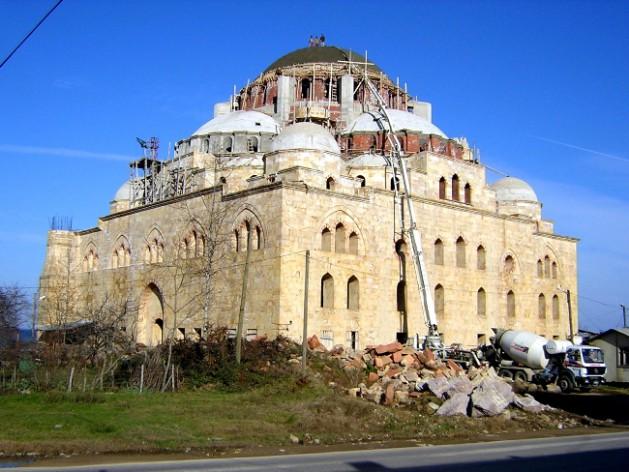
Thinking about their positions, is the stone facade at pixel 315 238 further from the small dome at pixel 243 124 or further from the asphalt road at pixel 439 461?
the asphalt road at pixel 439 461

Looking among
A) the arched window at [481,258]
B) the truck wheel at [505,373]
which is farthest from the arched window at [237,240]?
the arched window at [481,258]

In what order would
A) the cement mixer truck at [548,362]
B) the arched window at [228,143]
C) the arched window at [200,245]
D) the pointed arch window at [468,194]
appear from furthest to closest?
the arched window at [228,143]
the pointed arch window at [468,194]
the arched window at [200,245]
the cement mixer truck at [548,362]

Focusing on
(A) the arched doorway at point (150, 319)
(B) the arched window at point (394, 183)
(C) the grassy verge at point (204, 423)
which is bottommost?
(C) the grassy verge at point (204, 423)

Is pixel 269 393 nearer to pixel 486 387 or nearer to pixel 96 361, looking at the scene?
pixel 486 387

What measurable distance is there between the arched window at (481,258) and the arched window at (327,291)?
996 centimetres

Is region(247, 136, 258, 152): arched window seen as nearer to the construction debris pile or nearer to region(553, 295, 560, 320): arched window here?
the construction debris pile

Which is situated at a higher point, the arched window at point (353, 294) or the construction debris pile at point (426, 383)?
the arched window at point (353, 294)

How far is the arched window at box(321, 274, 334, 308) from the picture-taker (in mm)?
32469

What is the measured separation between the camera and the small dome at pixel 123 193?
46812 mm

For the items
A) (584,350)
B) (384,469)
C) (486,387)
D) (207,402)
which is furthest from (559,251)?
(384,469)

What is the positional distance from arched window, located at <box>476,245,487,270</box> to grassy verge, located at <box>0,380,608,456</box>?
17895mm

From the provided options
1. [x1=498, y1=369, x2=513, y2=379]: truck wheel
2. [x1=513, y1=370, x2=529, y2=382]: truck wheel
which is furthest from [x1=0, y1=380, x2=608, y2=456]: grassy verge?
[x1=498, y1=369, x2=513, y2=379]: truck wheel

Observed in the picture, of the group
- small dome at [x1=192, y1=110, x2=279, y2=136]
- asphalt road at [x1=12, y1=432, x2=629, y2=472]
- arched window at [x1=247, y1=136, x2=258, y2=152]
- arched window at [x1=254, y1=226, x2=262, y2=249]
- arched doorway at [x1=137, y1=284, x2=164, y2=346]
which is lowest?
asphalt road at [x1=12, y1=432, x2=629, y2=472]

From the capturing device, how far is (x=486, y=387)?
20.9 metres
